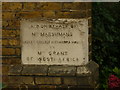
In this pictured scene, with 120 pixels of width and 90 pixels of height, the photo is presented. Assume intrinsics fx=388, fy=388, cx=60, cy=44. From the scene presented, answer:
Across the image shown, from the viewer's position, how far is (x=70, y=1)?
3748 mm

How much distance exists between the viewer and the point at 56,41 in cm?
374

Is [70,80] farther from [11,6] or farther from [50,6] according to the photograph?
[11,6]

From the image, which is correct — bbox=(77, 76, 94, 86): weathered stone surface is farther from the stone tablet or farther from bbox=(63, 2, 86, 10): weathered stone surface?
bbox=(63, 2, 86, 10): weathered stone surface

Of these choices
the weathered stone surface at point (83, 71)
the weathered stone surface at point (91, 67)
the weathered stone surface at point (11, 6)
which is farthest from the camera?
the weathered stone surface at point (11, 6)

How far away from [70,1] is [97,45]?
1011mm

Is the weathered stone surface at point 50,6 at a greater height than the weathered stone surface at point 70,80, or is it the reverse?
the weathered stone surface at point 50,6

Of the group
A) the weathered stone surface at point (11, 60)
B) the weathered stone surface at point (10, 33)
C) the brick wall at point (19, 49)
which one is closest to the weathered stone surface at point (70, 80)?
the brick wall at point (19, 49)

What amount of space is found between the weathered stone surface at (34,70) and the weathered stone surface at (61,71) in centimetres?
6

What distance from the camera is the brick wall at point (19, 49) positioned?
3621 mm

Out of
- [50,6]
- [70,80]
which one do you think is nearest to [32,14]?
[50,6]

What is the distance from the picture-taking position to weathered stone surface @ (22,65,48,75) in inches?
142

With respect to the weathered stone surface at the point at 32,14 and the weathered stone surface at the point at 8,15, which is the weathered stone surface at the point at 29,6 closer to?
the weathered stone surface at the point at 32,14

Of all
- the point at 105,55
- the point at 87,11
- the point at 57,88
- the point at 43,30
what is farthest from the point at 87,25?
the point at 105,55

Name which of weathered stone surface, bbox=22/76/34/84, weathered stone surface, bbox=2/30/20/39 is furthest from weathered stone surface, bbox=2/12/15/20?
weathered stone surface, bbox=22/76/34/84
